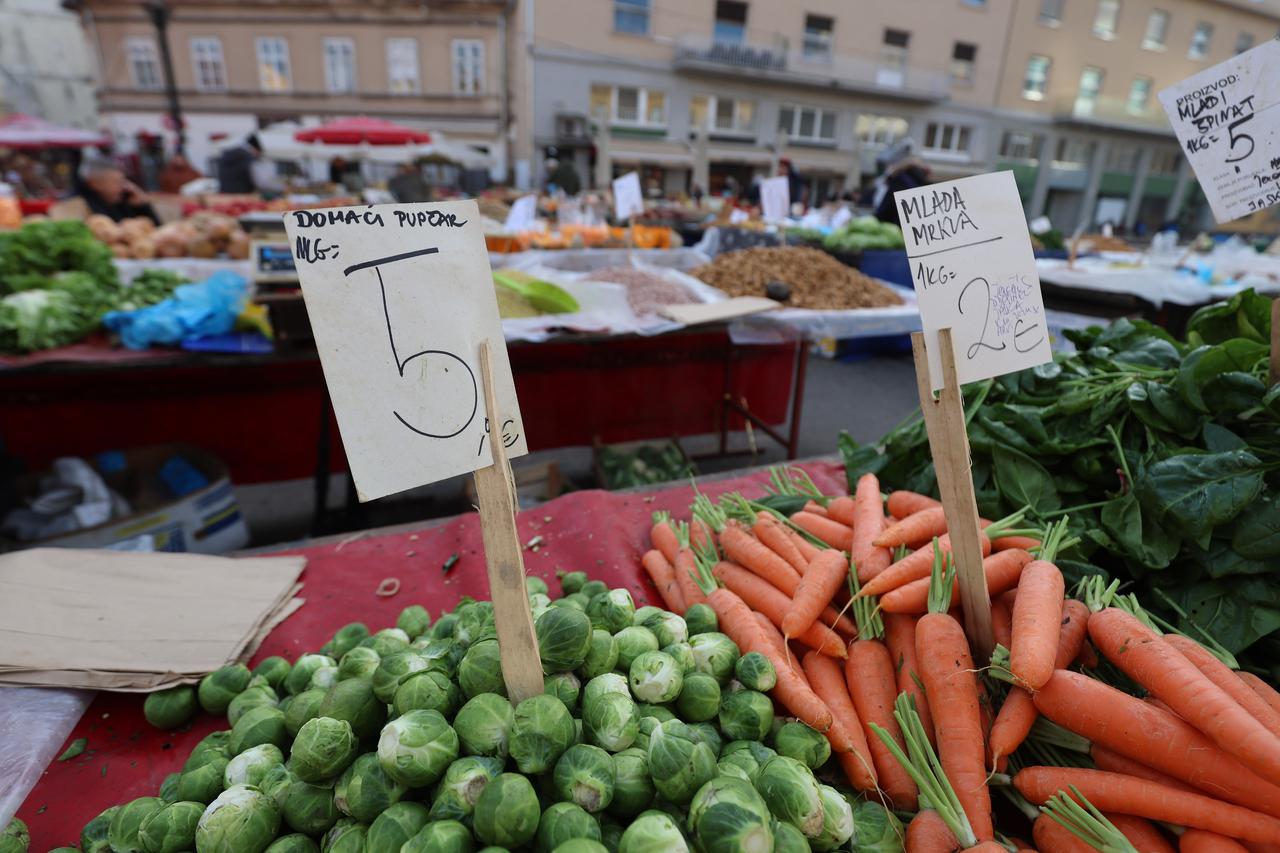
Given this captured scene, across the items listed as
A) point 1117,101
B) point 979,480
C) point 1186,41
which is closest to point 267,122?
point 979,480

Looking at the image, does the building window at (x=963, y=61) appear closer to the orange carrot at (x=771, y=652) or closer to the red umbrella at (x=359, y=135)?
the red umbrella at (x=359, y=135)

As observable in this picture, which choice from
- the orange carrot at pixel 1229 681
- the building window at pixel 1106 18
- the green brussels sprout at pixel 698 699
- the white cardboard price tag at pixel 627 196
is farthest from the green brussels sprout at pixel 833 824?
the building window at pixel 1106 18

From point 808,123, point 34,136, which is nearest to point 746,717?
point 34,136

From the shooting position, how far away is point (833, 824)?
1.10 m

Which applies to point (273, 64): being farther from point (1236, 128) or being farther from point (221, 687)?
point (1236, 128)

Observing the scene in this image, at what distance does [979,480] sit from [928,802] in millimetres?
1214

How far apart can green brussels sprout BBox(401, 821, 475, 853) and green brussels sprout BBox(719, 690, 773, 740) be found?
574 millimetres

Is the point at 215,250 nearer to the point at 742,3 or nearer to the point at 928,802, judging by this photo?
the point at 928,802

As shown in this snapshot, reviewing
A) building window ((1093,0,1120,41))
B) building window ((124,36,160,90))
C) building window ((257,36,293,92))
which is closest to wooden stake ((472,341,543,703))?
building window ((257,36,293,92))

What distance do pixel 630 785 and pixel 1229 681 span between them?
125cm

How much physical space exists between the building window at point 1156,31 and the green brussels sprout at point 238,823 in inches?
1883

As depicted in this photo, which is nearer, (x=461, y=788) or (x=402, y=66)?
(x=461, y=788)

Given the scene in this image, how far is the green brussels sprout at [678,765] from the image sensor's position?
107 cm

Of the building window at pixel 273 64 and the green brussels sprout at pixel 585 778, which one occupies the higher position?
the building window at pixel 273 64
